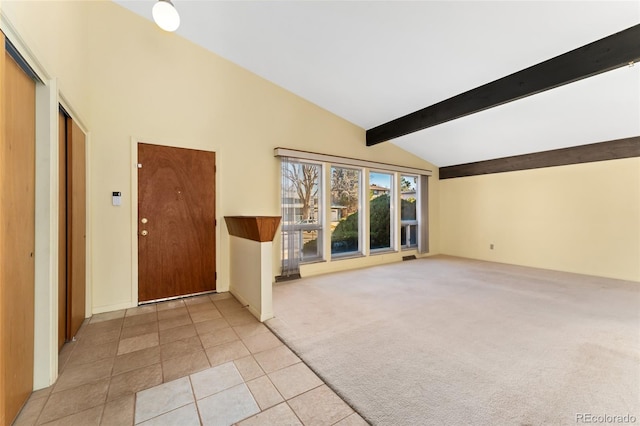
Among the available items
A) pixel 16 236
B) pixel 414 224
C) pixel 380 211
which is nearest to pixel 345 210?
pixel 380 211

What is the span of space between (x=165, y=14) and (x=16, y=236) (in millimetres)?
2103

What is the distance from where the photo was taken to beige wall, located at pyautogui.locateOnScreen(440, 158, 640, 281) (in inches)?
164

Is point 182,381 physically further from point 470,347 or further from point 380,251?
point 380,251

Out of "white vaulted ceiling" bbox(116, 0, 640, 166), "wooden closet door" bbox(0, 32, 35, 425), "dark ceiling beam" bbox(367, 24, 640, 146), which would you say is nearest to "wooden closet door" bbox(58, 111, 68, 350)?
"wooden closet door" bbox(0, 32, 35, 425)

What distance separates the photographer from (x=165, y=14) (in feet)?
7.25

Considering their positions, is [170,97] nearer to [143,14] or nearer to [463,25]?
[143,14]

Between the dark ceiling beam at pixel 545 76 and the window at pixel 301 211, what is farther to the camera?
the window at pixel 301 211

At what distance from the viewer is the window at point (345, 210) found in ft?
16.0

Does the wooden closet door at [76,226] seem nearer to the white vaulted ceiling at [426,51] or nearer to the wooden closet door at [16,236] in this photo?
the wooden closet door at [16,236]

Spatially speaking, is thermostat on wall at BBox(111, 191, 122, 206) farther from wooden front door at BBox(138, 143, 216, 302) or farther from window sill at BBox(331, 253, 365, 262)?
window sill at BBox(331, 253, 365, 262)

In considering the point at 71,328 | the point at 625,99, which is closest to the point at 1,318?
the point at 71,328

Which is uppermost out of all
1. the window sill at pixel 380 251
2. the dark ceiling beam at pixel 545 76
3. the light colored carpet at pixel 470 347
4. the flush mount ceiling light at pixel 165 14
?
the flush mount ceiling light at pixel 165 14

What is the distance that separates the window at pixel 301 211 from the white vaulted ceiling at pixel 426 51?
133cm

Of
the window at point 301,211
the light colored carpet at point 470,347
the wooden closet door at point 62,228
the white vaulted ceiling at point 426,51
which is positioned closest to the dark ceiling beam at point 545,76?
the white vaulted ceiling at point 426,51
